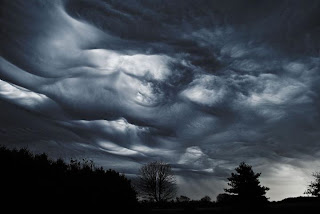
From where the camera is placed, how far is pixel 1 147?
50.8 ft

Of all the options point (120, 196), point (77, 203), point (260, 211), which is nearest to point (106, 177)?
point (120, 196)

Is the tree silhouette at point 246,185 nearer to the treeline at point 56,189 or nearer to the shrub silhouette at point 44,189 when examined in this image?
the treeline at point 56,189

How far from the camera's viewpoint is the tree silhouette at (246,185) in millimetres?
34844

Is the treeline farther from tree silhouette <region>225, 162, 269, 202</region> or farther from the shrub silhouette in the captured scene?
tree silhouette <region>225, 162, 269, 202</region>

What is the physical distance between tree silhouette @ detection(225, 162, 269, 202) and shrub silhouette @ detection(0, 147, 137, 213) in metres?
21.7

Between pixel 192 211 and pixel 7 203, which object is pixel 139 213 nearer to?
pixel 192 211

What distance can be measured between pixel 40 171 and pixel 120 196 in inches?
358

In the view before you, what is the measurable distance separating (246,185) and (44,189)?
31337 mm

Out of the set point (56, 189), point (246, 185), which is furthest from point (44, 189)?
point (246, 185)

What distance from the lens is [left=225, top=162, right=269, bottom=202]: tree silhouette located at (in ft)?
114

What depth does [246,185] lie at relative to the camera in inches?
1416

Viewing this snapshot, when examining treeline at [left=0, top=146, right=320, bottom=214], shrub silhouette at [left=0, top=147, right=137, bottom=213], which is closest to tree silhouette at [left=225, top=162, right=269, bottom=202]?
treeline at [left=0, top=146, right=320, bottom=214]

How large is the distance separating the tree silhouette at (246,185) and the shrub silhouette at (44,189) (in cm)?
2173

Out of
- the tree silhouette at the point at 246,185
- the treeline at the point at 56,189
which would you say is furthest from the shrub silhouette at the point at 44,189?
the tree silhouette at the point at 246,185
